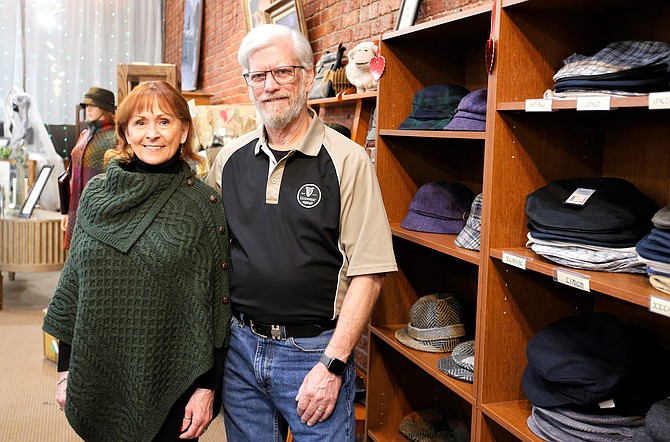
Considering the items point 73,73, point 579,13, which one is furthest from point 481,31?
point 73,73

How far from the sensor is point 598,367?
1.55 meters

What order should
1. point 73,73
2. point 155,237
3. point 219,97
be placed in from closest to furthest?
1. point 155,237
2. point 219,97
3. point 73,73

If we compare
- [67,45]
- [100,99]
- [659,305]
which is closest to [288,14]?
[100,99]

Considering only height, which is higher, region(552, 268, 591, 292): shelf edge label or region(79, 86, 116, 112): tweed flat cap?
region(79, 86, 116, 112): tweed flat cap

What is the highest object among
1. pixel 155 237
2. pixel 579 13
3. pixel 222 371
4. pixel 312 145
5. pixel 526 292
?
pixel 579 13

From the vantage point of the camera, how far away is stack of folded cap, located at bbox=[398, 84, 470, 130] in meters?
2.25

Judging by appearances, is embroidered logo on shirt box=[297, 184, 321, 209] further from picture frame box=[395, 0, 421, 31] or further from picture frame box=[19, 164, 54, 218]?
picture frame box=[19, 164, 54, 218]

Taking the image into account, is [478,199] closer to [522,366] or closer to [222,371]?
[522,366]

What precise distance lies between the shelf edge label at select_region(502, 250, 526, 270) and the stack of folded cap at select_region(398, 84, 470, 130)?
0.61 metres

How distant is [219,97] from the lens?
682 cm

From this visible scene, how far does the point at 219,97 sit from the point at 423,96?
188 inches

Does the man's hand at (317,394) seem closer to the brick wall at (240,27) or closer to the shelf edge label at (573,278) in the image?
the shelf edge label at (573,278)

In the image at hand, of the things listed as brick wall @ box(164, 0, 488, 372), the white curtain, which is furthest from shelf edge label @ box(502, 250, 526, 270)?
the white curtain

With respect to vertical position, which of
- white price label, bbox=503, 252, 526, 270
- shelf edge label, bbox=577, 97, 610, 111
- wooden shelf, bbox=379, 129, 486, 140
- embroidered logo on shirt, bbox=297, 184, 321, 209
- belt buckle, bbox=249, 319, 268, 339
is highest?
shelf edge label, bbox=577, 97, 610, 111
